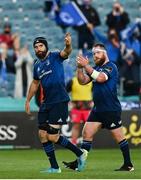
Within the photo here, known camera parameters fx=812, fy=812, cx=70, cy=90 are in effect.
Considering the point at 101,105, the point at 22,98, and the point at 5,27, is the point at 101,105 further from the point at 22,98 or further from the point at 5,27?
the point at 5,27

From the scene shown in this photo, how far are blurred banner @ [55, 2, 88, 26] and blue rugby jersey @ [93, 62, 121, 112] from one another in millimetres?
11203

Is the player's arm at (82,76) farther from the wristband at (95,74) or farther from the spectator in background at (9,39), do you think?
the spectator in background at (9,39)

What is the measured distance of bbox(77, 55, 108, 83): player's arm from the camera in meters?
12.6

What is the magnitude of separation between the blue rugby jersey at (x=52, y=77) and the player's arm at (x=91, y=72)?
0.49 m

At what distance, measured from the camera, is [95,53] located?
13078 millimetres

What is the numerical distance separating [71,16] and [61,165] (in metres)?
10.4

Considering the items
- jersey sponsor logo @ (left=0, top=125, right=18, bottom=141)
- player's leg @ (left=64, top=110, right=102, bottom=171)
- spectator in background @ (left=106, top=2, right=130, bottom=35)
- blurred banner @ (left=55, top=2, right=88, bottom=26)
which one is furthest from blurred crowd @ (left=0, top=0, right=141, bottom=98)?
player's leg @ (left=64, top=110, right=102, bottom=171)

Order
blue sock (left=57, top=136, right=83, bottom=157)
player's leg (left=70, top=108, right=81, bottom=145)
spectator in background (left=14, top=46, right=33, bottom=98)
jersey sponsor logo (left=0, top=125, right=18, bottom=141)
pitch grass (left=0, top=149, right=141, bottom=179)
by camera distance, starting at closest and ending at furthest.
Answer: pitch grass (left=0, top=149, right=141, bottom=179), blue sock (left=57, top=136, right=83, bottom=157), player's leg (left=70, top=108, right=81, bottom=145), jersey sponsor logo (left=0, top=125, right=18, bottom=141), spectator in background (left=14, top=46, right=33, bottom=98)

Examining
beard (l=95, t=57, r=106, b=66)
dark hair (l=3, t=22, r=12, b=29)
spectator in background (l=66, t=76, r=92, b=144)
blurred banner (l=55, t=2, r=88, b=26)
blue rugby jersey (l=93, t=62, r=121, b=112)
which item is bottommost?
spectator in background (l=66, t=76, r=92, b=144)

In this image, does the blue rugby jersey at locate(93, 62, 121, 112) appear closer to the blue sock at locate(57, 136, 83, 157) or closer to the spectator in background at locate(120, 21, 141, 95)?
the blue sock at locate(57, 136, 83, 157)

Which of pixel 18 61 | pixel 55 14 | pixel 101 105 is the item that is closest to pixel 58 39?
pixel 55 14

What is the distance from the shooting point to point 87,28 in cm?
2433

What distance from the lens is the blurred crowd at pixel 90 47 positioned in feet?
74.8

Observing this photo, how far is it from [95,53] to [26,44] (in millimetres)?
11423
